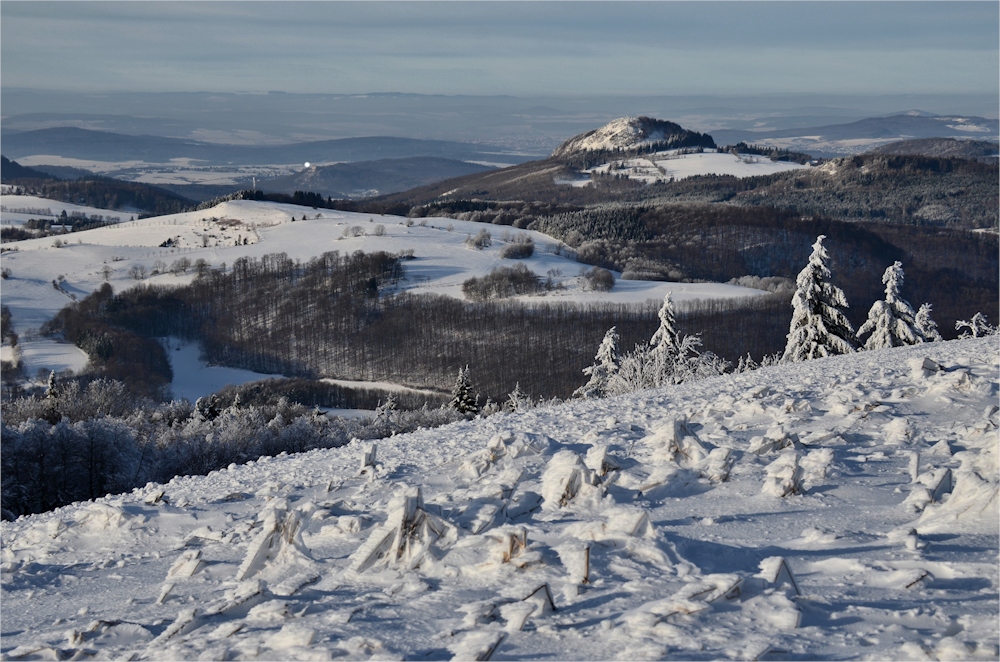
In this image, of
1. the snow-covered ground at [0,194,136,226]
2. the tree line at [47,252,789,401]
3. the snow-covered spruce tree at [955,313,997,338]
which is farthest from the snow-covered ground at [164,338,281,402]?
the snow-covered ground at [0,194,136,226]

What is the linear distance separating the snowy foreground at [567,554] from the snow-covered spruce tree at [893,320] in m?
26.2

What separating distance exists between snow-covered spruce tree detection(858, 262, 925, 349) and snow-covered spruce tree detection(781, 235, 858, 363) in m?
2.73

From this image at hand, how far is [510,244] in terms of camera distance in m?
103

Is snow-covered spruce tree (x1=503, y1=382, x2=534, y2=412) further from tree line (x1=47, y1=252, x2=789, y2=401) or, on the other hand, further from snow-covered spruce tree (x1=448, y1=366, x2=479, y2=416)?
tree line (x1=47, y1=252, x2=789, y2=401)

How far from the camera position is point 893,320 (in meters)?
35.0

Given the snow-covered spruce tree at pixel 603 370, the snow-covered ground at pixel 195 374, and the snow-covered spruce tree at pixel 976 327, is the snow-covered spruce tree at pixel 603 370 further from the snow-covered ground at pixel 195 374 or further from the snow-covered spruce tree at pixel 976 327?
the snow-covered ground at pixel 195 374

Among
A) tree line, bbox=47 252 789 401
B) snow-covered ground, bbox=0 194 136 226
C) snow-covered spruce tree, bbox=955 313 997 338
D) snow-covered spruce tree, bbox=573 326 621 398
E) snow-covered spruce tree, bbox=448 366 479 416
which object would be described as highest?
→ snow-covered ground, bbox=0 194 136 226

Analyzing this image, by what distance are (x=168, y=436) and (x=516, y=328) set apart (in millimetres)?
56017

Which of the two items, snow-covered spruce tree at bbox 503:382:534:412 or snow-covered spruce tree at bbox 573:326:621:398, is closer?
snow-covered spruce tree at bbox 503:382:534:412

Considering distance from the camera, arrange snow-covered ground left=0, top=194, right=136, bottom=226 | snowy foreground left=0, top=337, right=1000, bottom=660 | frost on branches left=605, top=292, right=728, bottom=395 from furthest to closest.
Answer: snow-covered ground left=0, top=194, right=136, bottom=226 < frost on branches left=605, top=292, right=728, bottom=395 < snowy foreground left=0, top=337, right=1000, bottom=660

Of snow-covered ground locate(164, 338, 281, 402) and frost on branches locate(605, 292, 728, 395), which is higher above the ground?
frost on branches locate(605, 292, 728, 395)

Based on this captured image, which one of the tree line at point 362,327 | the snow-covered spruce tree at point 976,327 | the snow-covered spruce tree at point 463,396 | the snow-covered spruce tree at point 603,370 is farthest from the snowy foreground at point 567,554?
the tree line at point 362,327

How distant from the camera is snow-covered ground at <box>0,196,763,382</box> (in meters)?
87.6

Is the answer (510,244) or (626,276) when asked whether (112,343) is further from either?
(626,276)
